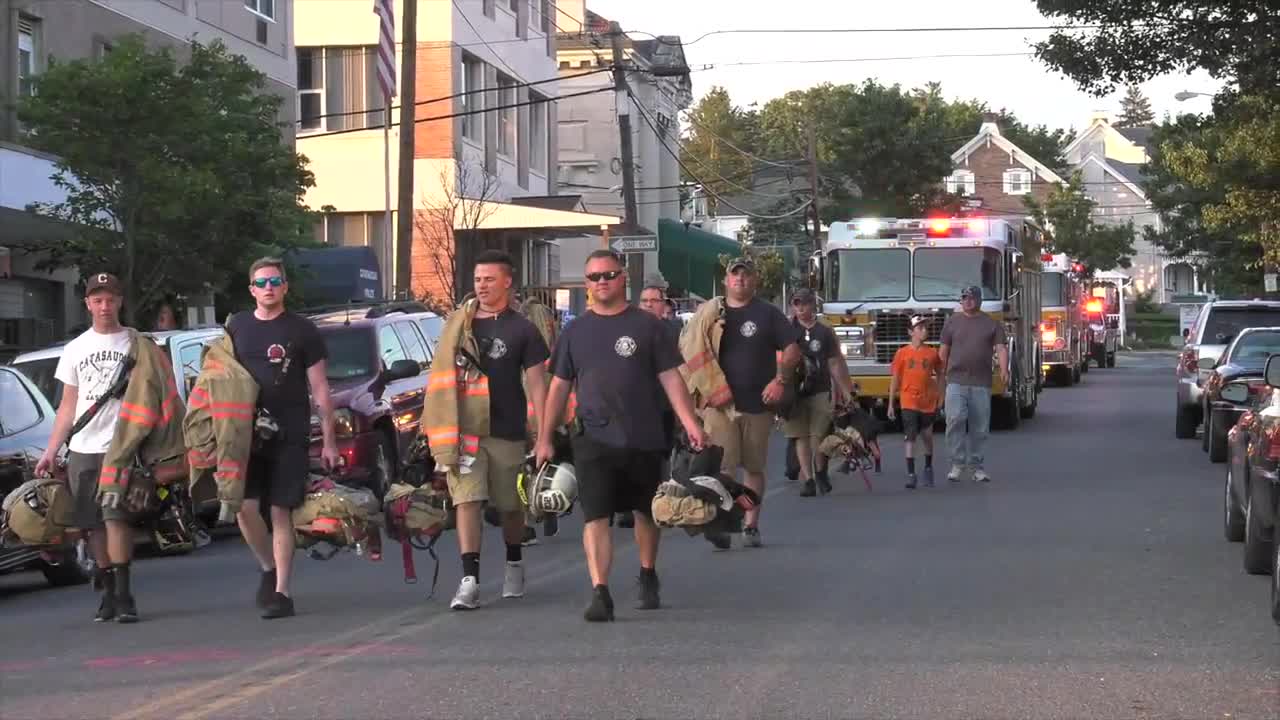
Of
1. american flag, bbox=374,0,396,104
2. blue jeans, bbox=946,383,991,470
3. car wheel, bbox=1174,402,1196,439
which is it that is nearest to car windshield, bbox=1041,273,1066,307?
car wheel, bbox=1174,402,1196,439

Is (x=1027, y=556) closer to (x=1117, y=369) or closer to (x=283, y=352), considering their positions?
(x=283, y=352)

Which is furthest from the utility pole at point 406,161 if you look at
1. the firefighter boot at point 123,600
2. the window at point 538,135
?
the window at point 538,135

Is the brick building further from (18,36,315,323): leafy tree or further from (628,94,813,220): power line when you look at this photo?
(18,36,315,323): leafy tree

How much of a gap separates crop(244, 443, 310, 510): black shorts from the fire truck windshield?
1746 centimetres

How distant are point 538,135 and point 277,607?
41474 mm

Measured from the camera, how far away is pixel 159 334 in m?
16.0

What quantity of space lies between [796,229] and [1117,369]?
101 feet

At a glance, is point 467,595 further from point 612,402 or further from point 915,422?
point 915,422

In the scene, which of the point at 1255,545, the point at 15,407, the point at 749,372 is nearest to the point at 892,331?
the point at 749,372

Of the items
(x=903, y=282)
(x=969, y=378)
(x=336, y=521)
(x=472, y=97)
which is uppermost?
(x=472, y=97)

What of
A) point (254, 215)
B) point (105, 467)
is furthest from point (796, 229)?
point (105, 467)

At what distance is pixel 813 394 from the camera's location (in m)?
16.7

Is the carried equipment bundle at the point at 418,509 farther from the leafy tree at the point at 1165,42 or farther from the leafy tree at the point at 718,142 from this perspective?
the leafy tree at the point at 718,142

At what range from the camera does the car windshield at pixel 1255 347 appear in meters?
20.9
